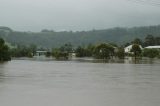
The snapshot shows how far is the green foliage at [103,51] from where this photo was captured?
104062mm

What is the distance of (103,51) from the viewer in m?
105

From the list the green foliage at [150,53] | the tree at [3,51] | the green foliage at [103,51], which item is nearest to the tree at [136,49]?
the green foliage at [150,53]

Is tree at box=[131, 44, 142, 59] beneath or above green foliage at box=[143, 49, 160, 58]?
above

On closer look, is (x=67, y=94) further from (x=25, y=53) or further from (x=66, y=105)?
(x=25, y=53)

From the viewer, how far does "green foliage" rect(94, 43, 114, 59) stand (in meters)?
104

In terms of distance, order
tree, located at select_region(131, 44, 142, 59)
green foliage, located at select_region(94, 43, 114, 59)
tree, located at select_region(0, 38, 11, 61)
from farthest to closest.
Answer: tree, located at select_region(131, 44, 142, 59)
green foliage, located at select_region(94, 43, 114, 59)
tree, located at select_region(0, 38, 11, 61)

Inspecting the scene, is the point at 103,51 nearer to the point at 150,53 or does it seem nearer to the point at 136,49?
the point at 136,49

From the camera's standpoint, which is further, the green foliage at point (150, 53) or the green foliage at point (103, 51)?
the green foliage at point (150, 53)

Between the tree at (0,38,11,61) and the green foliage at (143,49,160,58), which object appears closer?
the tree at (0,38,11,61)

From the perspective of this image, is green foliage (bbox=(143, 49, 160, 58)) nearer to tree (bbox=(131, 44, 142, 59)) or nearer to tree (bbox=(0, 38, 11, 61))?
tree (bbox=(131, 44, 142, 59))

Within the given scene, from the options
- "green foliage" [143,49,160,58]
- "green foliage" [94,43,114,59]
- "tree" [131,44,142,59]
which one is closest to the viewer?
"green foliage" [94,43,114,59]

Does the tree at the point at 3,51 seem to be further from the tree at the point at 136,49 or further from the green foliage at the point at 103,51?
the tree at the point at 136,49

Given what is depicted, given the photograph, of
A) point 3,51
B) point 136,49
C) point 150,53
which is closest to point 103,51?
point 136,49

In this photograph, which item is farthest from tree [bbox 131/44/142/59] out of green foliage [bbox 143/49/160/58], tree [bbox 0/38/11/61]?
tree [bbox 0/38/11/61]
